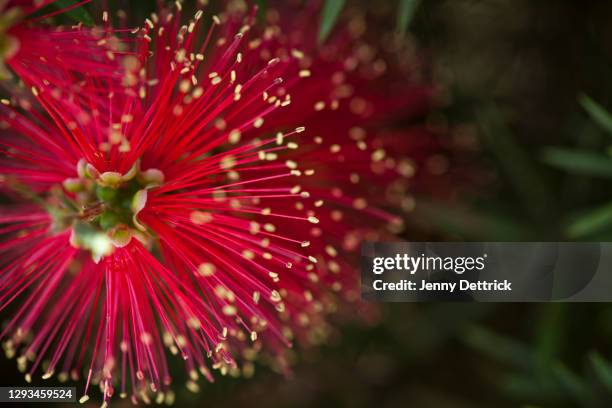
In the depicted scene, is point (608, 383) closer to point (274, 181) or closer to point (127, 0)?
point (274, 181)

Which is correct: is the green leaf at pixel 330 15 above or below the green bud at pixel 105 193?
above

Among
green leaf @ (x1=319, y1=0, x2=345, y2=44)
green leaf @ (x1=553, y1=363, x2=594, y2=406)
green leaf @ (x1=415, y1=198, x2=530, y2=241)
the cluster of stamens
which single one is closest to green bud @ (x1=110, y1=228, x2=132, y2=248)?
the cluster of stamens

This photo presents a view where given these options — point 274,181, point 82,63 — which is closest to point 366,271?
point 274,181

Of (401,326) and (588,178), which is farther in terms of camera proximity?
(401,326)

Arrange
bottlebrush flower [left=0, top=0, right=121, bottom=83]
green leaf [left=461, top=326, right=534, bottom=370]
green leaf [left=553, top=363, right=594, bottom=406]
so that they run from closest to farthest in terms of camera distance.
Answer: bottlebrush flower [left=0, top=0, right=121, bottom=83]
green leaf [left=553, top=363, right=594, bottom=406]
green leaf [left=461, top=326, right=534, bottom=370]

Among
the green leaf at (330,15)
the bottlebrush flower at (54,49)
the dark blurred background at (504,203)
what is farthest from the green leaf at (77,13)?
the dark blurred background at (504,203)

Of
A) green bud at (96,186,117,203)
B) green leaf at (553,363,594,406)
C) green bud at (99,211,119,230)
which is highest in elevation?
green bud at (96,186,117,203)

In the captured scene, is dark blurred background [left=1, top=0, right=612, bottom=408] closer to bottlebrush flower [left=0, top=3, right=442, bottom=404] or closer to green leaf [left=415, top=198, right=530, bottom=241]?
green leaf [left=415, top=198, right=530, bottom=241]

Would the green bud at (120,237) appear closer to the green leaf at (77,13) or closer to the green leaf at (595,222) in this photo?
the green leaf at (77,13)
